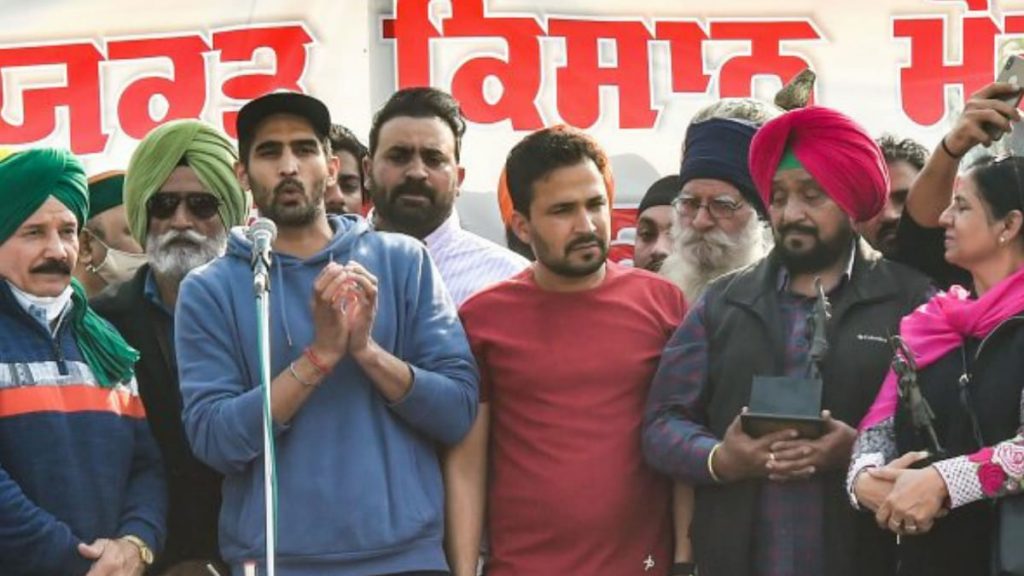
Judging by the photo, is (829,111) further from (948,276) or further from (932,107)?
(932,107)

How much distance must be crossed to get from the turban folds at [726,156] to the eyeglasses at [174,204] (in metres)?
1.45

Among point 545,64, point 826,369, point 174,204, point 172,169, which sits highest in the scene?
point 545,64

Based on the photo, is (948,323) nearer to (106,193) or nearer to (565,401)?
(565,401)

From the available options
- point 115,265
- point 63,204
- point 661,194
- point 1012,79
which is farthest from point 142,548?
point 1012,79

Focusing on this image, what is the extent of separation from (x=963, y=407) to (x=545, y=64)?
3.35m

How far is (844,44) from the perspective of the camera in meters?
8.76

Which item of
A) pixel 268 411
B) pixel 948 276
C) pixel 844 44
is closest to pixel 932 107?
pixel 844 44

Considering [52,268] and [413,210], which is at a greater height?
[413,210]

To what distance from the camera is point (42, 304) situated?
252 inches

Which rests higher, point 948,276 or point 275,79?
point 275,79

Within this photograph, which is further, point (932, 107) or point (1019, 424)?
point (932, 107)

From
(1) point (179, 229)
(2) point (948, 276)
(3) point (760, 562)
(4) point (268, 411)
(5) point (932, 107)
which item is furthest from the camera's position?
(5) point (932, 107)

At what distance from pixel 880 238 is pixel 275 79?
251cm

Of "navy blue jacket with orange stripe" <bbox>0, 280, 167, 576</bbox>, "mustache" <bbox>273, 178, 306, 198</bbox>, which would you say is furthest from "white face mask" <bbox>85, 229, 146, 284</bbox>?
"mustache" <bbox>273, 178, 306, 198</bbox>
